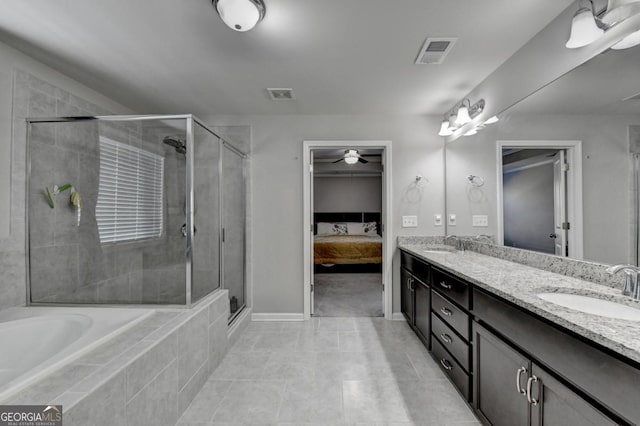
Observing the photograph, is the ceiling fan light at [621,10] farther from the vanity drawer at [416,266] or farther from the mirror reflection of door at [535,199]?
the vanity drawer at [416,266]

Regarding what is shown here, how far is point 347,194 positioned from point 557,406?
568cm

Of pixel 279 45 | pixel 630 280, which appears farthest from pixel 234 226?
pixel 630 280

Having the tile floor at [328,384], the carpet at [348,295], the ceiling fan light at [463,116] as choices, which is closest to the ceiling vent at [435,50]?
the ceiling fan light at [463,116]

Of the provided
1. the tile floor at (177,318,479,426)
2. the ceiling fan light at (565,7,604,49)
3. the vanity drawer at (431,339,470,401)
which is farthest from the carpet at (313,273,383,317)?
the ceiling fan light at (565,7,604,49)

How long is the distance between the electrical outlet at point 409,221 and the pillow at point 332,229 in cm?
334

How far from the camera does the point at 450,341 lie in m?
1.89

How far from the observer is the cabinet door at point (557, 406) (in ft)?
2.85

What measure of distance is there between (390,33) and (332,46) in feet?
1.28

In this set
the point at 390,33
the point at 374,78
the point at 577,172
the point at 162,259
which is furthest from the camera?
the point at 162,259

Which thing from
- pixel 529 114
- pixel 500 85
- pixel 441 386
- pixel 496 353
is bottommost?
pixel 441 386

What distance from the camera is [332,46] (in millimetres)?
1865

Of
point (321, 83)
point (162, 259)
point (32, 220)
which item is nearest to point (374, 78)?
point (321, 83)

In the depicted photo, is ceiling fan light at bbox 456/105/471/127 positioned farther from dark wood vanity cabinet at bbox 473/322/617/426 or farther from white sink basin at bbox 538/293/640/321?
dark wood vanity cabinet at bbox 473/322/617/426

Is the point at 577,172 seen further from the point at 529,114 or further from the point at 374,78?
the point at 374,78
